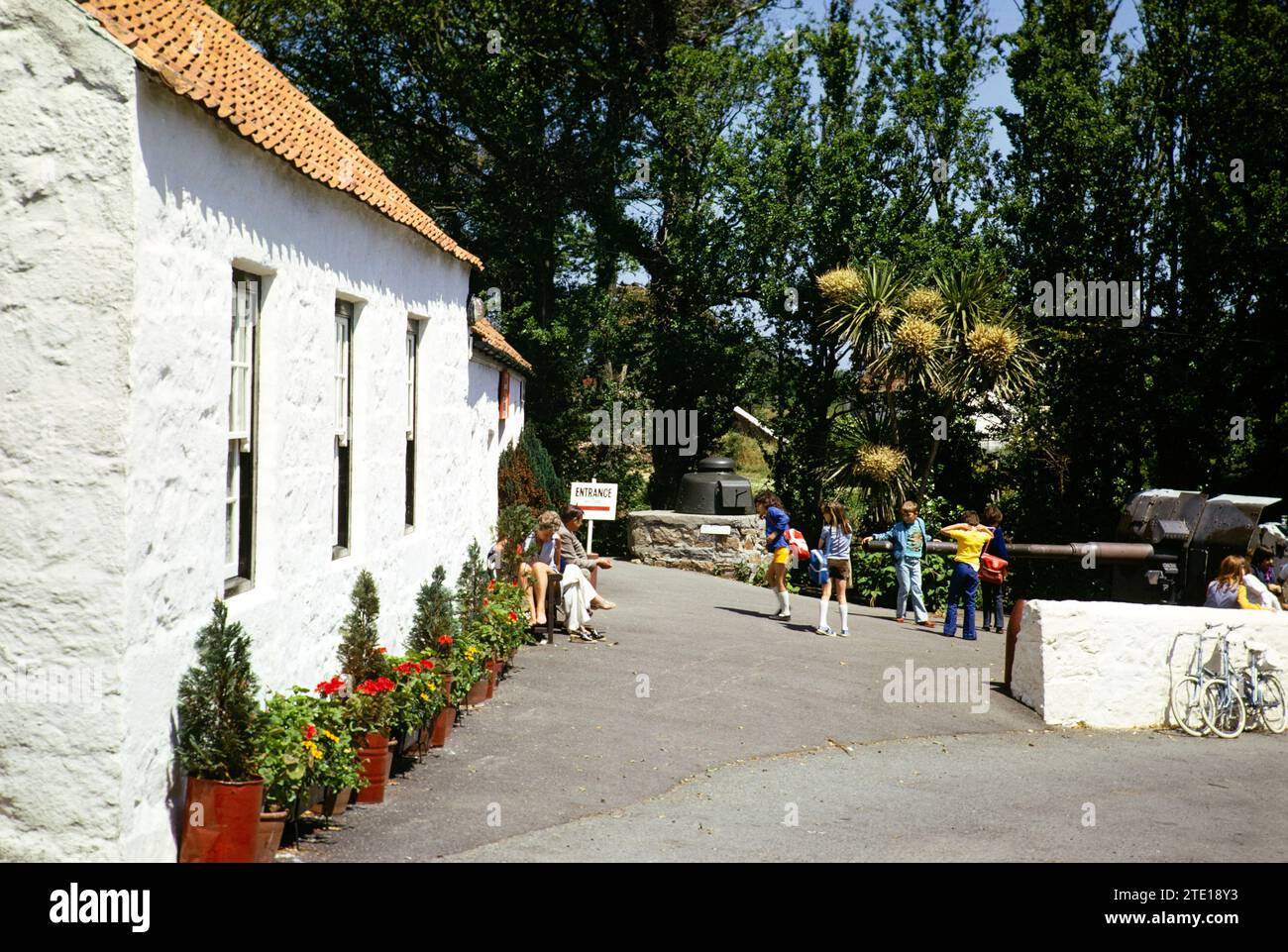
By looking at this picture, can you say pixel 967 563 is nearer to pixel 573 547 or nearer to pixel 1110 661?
pixel 1110 661

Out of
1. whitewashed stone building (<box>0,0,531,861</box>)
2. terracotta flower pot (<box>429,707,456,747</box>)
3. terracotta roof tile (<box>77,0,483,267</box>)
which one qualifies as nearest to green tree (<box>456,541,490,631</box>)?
terracotta flower pot (<box>429,707,456,747</box>)

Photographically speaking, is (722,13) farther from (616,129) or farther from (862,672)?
(862,672)

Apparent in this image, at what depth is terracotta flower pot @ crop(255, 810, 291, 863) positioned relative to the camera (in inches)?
261

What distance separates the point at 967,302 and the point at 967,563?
24.2 feet

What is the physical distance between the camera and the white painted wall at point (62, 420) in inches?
230

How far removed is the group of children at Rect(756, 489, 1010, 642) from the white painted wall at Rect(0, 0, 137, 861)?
39.3 ft

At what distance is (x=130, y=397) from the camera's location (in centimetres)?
595

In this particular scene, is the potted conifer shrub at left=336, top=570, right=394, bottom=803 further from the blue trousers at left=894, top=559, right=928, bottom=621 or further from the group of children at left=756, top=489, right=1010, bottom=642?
the blue trousers at left=894, top=559, right=928, bottom=621

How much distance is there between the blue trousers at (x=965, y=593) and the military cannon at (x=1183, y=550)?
681mm

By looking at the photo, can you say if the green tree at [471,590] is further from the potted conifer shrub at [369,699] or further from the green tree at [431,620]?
the potted conifer shrub at [369,699]

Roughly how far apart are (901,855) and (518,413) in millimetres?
16687

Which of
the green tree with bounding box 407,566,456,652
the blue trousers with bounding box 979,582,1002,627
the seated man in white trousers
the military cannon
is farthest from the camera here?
the blue trousers with bounding box 979,582,1002,627

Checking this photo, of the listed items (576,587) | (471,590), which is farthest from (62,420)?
(576,587)

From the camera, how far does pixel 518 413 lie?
23.6m
